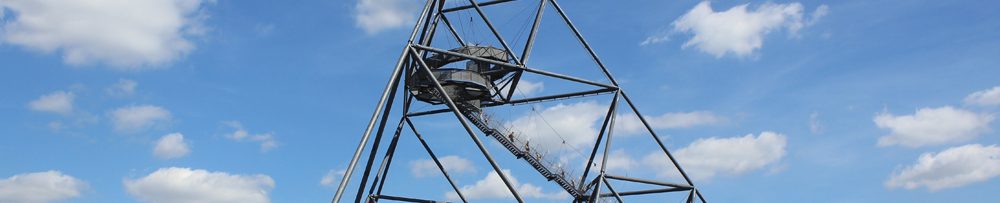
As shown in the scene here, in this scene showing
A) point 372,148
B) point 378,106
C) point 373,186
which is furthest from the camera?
point 373,186

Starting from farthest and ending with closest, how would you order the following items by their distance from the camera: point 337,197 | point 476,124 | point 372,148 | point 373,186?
point 373,186, point 476,124, point 372,148, point 337,197

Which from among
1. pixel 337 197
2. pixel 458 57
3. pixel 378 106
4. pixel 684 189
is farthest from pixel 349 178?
pixel 684 189

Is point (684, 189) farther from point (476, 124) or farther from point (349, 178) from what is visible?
point (349, 178)

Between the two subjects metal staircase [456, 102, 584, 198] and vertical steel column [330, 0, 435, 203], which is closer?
vertical steel column [330, 0, 435, 203]

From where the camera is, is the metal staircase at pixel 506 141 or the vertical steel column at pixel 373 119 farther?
the metal staircase at pixel 506 141

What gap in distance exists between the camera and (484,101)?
35125 mm

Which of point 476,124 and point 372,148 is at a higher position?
point 476,124

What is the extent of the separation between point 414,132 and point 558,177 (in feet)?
19.7

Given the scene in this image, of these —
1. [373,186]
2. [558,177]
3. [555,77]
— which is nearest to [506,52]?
[555,77]

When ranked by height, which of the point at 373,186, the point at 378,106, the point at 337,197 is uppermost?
the point at 373,186

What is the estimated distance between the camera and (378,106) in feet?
93.7

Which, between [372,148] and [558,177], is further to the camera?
[558,177]

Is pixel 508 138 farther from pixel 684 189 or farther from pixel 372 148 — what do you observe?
pixel 684 189

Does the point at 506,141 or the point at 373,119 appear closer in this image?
the point at 373,119
